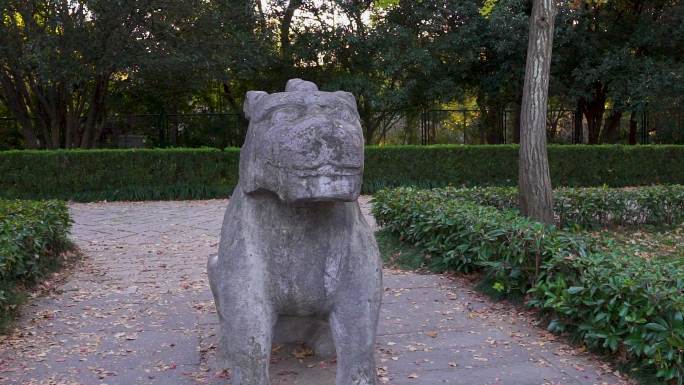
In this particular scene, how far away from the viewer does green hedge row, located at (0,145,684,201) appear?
1477cm

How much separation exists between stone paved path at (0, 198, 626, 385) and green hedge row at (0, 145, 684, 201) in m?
7.56

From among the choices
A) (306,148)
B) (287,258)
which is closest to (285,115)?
(306,148)

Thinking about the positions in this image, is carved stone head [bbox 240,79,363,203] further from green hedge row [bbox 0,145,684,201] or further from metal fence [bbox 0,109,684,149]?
metal fence [bbox 0,109,684,149]

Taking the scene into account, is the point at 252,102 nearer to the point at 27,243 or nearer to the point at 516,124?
the point at 27,243

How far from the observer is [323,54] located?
20281 mm

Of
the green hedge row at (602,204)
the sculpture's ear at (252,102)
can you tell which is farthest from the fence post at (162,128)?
the sculpture's ear at (252,102)

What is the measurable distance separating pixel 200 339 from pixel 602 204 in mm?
7219

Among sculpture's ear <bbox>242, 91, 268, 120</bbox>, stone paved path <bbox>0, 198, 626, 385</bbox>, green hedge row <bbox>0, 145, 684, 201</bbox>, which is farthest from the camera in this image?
green hedge row <bbox>0, 145, 684, 201</bbox>

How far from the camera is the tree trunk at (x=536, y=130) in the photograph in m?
8.60

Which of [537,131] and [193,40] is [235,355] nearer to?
[537,131]

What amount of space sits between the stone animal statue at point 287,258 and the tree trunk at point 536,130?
581 cm

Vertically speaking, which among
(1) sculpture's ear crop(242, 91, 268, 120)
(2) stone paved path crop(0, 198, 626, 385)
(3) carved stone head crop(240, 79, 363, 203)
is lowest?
(2) stone paved path crop(0, 198, 626, 385)

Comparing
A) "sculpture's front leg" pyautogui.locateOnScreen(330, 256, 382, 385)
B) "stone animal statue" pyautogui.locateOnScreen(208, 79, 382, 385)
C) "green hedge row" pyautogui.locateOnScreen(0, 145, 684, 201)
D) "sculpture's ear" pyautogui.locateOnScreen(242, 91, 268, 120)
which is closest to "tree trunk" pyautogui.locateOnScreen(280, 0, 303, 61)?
"green hedge row" pyautogui.locateOnScreen(0, 145, 684, 201)

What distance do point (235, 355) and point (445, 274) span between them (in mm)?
4202
